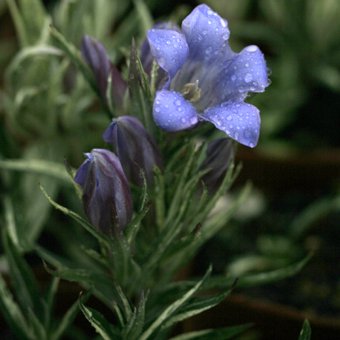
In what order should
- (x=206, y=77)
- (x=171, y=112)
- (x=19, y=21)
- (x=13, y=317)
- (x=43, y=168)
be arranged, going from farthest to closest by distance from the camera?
(x=19, y=21)
(x=43, y=168)
(x=13, y=317)
(x=206, y=77)
(x=171, y=112)

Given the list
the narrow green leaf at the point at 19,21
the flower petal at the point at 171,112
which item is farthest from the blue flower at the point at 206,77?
the narrow green leaf at the point at 19,21

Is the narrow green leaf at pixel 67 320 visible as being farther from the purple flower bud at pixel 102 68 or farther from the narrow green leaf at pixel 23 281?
the purple flower bud at pixel 102 68

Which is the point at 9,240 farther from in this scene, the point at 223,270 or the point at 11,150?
the point at 223,270

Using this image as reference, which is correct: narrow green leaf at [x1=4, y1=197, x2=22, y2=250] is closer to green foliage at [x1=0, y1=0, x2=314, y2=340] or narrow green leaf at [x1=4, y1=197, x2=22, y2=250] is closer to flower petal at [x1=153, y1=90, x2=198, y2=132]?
green foliage at [x1=0, y1=0, x2=314, y2=340]

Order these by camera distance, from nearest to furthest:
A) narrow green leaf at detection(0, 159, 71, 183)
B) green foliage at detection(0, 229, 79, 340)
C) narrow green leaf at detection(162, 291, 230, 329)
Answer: narrow green leaf at detection(162, 291, 230, 329) → green foliage at detection(0, 229, 79, 340) → narrow green leaf at detection(0, 159, 71, 183)

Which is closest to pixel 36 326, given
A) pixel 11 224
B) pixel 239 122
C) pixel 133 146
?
pixel 11 224

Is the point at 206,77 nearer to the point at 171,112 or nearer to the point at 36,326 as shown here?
the point at 171,112

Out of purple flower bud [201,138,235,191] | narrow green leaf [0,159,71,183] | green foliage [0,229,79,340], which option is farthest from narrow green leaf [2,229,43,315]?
purple flower bud [201,138,235,191]
